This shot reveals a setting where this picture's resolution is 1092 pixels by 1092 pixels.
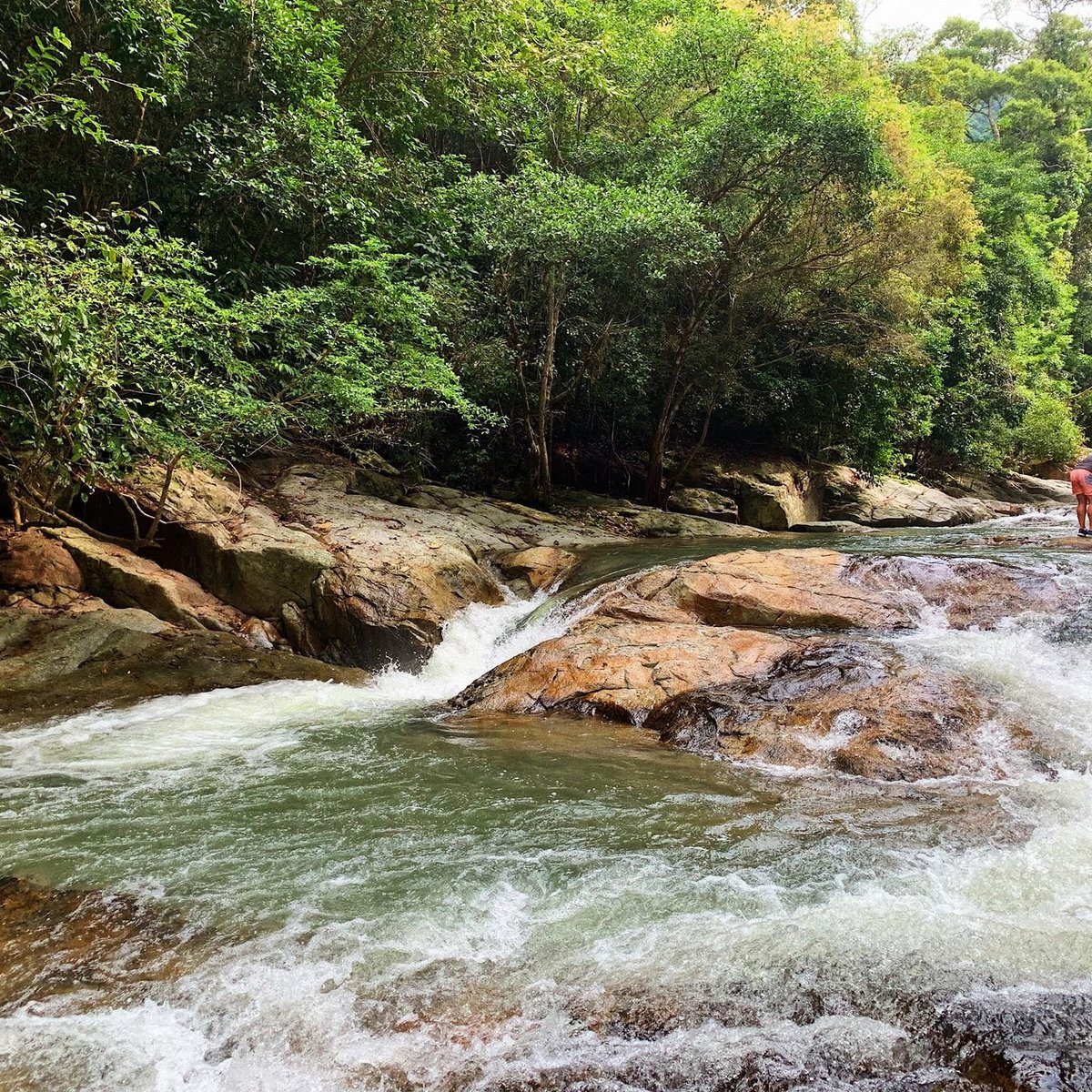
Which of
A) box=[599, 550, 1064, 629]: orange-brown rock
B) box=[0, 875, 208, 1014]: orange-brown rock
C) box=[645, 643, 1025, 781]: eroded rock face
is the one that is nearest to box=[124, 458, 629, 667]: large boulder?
box=[599, 550, 1064, 629]: orange-brown rock

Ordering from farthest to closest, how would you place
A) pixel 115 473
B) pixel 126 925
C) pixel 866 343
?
pixel 866 343 → pixel 115 473 → pixel 126 925

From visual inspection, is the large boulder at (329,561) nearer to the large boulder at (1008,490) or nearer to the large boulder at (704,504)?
the large boulder at (704,504)

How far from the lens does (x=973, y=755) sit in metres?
4.39

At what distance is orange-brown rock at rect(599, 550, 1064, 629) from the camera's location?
21.3 ft

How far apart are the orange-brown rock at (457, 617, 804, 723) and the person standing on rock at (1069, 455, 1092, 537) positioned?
5.69m

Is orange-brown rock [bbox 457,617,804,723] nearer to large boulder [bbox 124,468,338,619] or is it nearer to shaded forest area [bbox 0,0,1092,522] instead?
large boulder [bbox 124,468,338,619]

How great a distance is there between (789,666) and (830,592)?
64.6 inches

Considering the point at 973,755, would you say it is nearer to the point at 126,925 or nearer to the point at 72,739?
the point at 126,925

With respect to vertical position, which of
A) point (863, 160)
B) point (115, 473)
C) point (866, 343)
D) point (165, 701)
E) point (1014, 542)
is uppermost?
point (863, 160)

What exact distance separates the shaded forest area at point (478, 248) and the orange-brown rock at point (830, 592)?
3.97 metres

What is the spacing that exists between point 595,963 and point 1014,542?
926cm

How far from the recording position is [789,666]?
5.64m

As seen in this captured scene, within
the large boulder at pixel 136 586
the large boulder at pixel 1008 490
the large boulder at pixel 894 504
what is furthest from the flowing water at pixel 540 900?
the large boulder at pixel 1008 490

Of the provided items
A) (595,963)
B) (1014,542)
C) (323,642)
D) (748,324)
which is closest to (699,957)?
(595,963)
